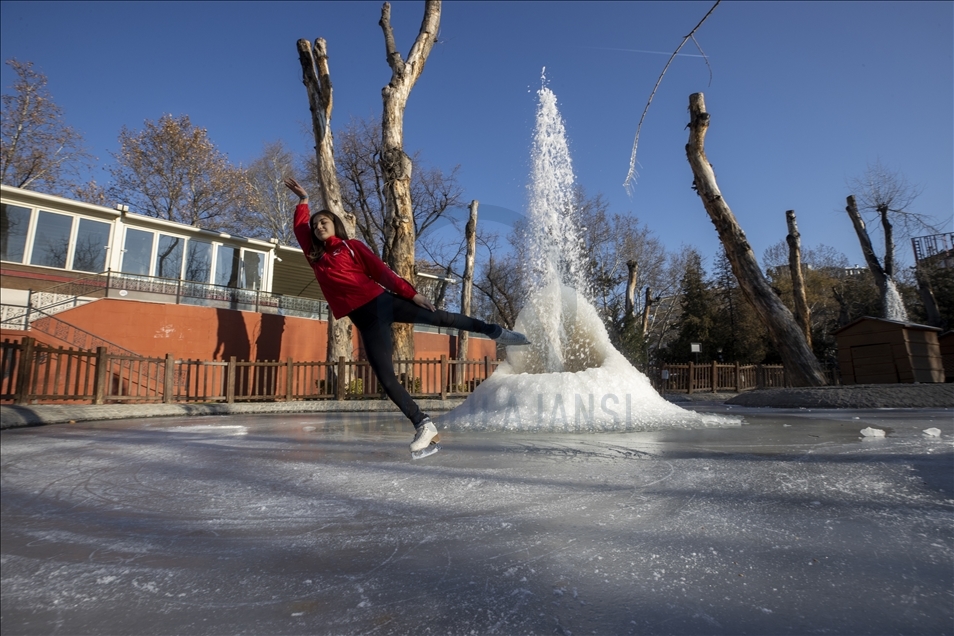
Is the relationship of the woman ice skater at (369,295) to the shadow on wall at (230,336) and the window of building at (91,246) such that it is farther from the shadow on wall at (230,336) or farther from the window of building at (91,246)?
the window of building at (91,246)

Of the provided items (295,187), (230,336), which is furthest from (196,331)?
(295,187)

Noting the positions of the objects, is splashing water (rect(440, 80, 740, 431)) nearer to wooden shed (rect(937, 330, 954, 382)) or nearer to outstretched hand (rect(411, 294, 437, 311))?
outstretched hand (rect(411, 294, 437, 311))

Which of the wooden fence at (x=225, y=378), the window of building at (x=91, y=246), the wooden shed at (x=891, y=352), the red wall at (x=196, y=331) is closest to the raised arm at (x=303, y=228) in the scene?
the wooden fence at (x=225, y=378)

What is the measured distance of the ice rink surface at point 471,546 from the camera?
1255 mm

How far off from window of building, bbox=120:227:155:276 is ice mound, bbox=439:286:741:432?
16.0 meters

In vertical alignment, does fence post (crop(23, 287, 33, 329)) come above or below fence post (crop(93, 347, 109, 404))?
above

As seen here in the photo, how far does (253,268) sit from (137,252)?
4.03 metres

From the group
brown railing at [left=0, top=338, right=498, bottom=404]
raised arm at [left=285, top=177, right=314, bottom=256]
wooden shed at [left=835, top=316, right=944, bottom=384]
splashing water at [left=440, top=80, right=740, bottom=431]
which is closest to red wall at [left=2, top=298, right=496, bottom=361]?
brown railing at [left=0, top=338, right=498, bottom=404]

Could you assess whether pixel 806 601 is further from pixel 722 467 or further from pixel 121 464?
pixel 121 464

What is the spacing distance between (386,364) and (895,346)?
39.2 feet

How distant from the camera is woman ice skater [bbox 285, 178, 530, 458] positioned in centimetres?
300

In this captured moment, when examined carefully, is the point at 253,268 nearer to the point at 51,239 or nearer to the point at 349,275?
the point at 51,239

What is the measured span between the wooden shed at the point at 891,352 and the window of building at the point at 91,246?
2140 centimetres

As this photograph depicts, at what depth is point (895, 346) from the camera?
35.0ft
